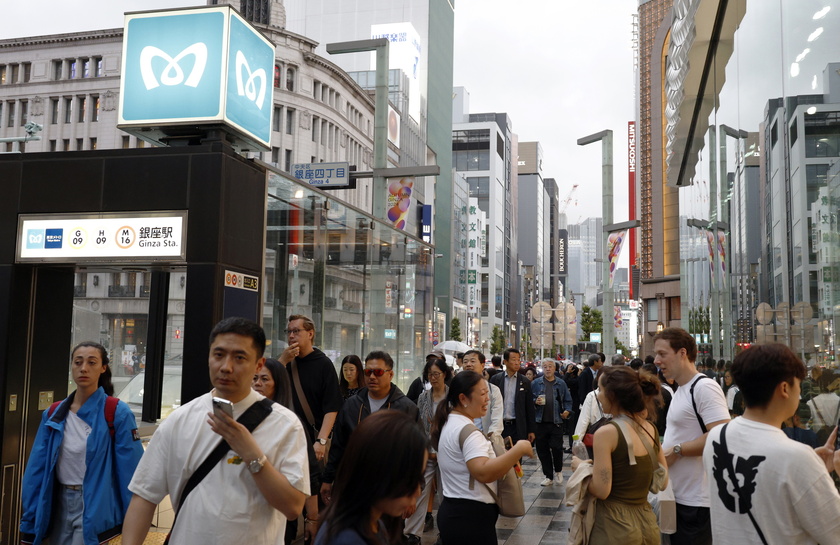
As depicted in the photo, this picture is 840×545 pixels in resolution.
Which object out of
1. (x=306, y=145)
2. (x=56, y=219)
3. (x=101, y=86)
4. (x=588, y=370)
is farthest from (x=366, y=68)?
(x=56, y=219)

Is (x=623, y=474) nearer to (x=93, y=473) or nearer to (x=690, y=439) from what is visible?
(x=690, y=439)

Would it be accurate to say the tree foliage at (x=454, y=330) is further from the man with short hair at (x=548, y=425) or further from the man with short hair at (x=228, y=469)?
the man with short hair at (x=228, y=469)

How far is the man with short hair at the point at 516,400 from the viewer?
32.3ft

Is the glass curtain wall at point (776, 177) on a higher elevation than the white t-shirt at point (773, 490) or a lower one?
higher

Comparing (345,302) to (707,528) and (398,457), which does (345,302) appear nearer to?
(707,528)

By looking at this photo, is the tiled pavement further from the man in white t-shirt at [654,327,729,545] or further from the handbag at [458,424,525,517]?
the handbag at [458,424,525,517]

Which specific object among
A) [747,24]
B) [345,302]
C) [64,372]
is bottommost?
[64,372]

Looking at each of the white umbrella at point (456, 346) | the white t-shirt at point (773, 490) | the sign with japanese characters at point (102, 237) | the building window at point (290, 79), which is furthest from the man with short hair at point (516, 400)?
the building window at point (290, 79)

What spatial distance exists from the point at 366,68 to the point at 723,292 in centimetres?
6976

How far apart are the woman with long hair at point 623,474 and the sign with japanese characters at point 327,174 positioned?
11.5m

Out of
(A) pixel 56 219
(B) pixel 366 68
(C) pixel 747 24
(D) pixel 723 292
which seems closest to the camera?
(A) pixel 56 219

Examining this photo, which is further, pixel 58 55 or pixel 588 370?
pixel 58 55

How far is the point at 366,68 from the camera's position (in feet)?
256

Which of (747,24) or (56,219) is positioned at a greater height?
(747,24)
